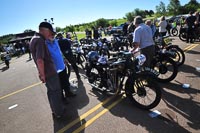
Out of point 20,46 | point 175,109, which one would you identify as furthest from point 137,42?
point 20,46

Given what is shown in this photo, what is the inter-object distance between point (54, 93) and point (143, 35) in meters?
2.94

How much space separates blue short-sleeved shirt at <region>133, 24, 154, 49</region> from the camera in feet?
17.0

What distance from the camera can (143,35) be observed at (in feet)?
17.4

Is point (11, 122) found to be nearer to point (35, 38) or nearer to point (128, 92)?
point (35, 38)

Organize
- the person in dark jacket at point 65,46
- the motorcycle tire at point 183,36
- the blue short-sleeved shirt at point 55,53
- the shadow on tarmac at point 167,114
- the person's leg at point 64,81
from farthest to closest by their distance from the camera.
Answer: the motorcycle tire at point 183,36 → the person in dark jacket at point 65,46 → the person's leg at point 64,81 → the blue short-sleeved shirt at point 55,53 → the shadow on tarmac at point 167,114

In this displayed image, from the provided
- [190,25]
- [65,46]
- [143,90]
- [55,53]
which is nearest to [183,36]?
[190,25]

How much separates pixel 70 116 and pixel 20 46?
26506mm

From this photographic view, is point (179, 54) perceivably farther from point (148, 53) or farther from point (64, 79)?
point (64, 79)

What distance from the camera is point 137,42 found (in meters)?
5.25

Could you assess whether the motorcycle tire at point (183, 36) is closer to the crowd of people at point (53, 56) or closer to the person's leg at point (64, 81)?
the crowd of people at point (53, 56)

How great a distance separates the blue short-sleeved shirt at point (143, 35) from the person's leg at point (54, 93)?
251 centimetres

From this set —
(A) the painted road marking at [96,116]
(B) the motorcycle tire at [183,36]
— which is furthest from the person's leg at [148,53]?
(B) the motorcycle tire at [183,36]

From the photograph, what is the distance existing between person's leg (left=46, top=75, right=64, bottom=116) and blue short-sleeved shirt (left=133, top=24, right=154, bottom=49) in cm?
251

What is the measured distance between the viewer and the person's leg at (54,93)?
4.22 metres
